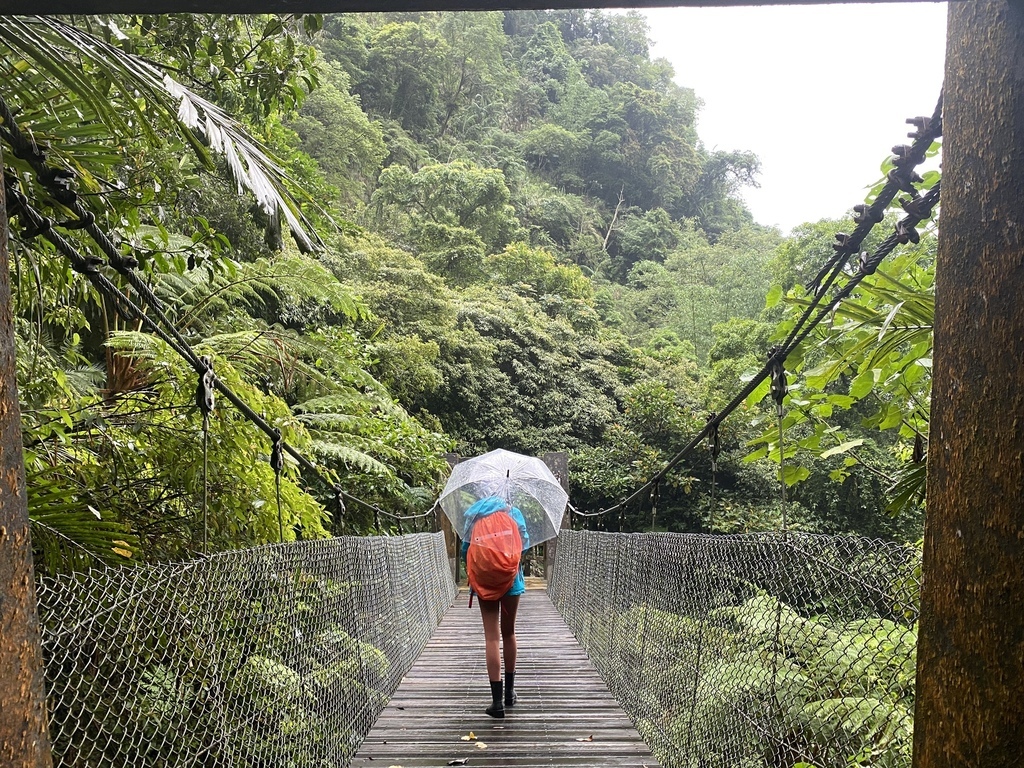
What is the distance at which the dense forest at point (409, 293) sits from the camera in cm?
182

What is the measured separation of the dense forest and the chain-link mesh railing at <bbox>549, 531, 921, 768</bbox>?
318 mm

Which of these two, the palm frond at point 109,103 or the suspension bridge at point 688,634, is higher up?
the palm frond at point 109,103

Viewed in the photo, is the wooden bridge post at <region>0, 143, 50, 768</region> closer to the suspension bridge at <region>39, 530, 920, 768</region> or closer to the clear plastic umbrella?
the suspension bridge at <region>39, 530, 920, 768</region>

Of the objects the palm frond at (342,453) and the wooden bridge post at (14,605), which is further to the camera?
the palm frond at (342,453)

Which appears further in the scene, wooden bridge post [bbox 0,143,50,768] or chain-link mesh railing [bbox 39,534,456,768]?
chain-link mesh railing [bbox 39,534,456,768]

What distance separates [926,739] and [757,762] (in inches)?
51.2

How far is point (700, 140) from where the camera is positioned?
1281 inches

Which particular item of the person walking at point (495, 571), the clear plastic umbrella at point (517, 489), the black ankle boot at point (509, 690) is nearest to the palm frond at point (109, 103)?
the person walking at point (495, 571)

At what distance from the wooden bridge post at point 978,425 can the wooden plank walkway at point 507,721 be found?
202cm

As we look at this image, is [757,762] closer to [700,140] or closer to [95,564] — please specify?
[95,564]

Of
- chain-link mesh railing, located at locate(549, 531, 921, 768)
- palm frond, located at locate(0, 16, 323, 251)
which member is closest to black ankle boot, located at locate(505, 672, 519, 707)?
chain-link mesh railing, located at locate(549, 531, 921, 768)

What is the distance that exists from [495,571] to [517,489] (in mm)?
1223

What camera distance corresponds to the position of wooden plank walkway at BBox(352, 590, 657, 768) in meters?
2.49

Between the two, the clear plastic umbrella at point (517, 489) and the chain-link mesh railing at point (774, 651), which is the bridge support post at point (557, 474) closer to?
the clear plastic umbrella at point (517, 489)
